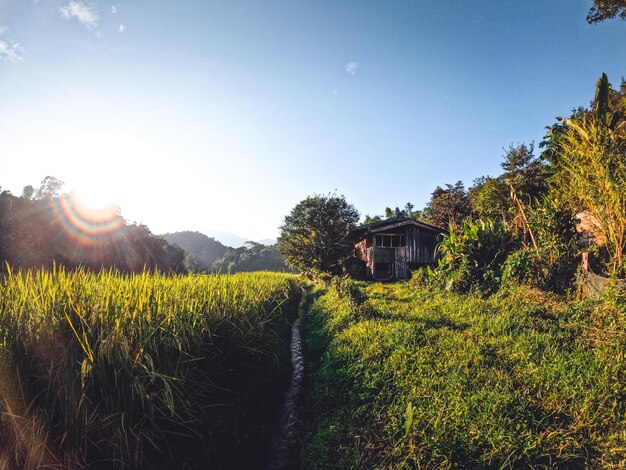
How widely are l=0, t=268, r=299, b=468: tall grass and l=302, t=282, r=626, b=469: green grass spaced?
A: 4.55ft

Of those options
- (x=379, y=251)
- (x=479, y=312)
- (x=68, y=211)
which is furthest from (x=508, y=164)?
(x=68, y=211)

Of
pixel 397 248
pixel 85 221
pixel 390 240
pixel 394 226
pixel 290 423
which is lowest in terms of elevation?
pixel 290 423

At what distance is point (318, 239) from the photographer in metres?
23.0

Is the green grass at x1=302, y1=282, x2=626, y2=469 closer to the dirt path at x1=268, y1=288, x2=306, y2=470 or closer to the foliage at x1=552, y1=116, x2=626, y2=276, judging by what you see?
the dirt path at x1=268, y1=288, x2=306, y2=470

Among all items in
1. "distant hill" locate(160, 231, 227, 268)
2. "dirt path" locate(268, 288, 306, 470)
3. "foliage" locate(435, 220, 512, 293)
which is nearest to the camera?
"dirt path" locate(268, 288, 306, 470)

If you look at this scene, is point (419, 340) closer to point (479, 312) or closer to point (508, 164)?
point (479, 312)

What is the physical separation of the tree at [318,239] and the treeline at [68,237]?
10.4 meters

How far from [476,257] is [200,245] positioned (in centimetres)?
11117

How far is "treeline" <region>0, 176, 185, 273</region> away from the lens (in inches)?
1014

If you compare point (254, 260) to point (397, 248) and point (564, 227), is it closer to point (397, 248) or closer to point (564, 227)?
point (397, 248)

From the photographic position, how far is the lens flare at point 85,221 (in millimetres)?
31297

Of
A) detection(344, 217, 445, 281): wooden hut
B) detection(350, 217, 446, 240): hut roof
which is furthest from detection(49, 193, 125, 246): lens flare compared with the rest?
detection(350, 217, 446, 240): hut roof

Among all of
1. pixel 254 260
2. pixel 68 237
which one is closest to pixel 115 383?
pixel 68 237

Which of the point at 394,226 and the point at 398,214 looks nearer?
the point at 394,226
